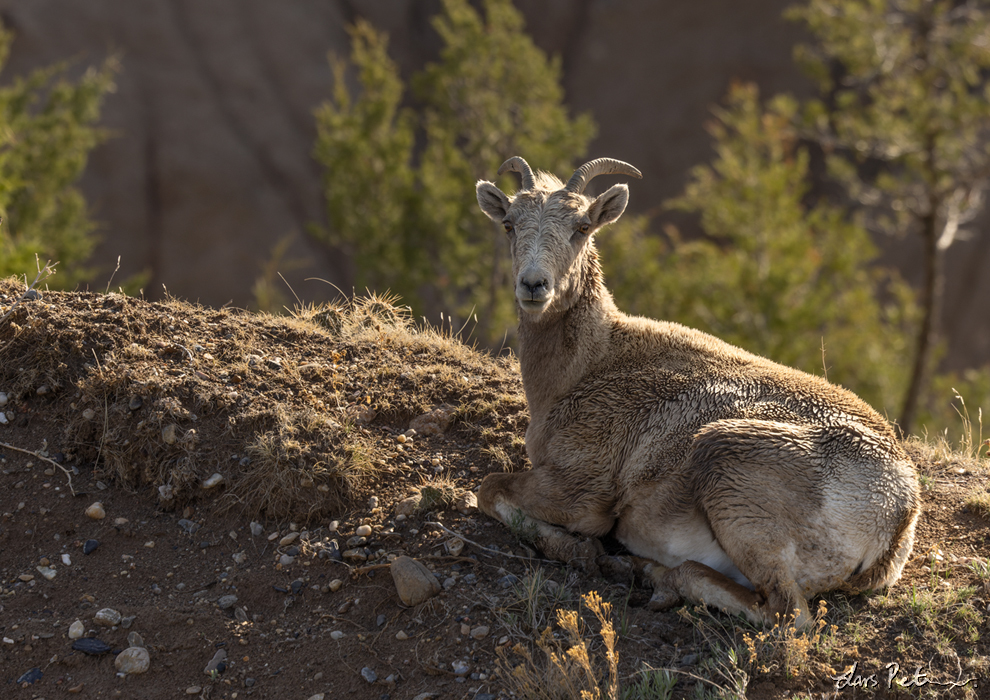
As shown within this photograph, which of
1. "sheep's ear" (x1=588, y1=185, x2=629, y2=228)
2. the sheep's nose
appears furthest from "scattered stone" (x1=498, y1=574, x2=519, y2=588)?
"sheep's ear" (x1=588, y1=185, x2=629, y2=228)

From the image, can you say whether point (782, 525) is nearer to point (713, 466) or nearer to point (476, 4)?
point (713, 466)

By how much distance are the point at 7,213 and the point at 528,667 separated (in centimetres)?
1690

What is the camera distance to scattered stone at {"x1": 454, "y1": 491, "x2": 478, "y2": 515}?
17.2 feet

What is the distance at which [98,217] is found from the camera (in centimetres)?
2305

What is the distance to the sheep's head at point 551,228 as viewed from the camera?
509 centimetres

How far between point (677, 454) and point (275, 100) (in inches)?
922

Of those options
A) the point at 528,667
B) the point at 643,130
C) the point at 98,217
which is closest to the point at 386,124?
the point at 98,217

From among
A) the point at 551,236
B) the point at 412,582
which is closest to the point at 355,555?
the point at 412,582

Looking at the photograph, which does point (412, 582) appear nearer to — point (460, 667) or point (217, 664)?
point (460, 667)

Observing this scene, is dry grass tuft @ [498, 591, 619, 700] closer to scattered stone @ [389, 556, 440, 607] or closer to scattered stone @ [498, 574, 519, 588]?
scattered stone @ [498, 574, 519, 588]

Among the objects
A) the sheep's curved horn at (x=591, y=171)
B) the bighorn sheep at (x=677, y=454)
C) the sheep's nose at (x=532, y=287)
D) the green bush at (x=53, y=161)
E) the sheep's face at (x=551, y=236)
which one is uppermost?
the sheep's curved horn at (x=591, y=171)

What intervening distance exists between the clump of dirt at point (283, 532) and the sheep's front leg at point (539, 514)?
111mm

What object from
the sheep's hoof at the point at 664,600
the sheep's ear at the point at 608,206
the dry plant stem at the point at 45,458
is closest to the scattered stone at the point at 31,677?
the dry plant stem at the point at 45,458

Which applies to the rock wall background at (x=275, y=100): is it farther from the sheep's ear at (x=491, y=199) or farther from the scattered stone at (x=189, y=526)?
the scattered stone at (x=189, y=526)
